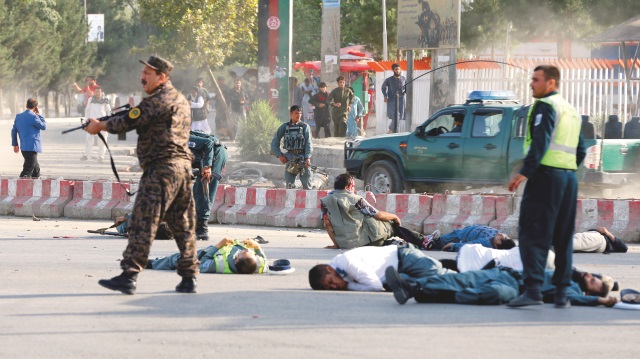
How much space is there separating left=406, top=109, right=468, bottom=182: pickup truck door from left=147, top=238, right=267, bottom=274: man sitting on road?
813 cm

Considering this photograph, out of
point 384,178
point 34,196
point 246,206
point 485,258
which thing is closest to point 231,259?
point 485,258

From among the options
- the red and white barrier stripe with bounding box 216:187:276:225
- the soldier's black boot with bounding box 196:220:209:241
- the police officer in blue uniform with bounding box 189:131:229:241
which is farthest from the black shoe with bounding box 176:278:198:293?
the red and white barrier stripe with bounding box 216:187:276:225

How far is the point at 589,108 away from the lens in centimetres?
2727

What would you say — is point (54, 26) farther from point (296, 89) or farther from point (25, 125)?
point (25, 125)

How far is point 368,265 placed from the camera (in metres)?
9.76

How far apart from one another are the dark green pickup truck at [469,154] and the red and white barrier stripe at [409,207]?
85.6 inches

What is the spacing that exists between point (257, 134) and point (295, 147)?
8.95 m

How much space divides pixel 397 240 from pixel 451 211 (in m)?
3.53

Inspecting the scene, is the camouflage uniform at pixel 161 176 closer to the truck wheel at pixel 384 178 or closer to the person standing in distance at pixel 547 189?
the person standing in distance at pixel 547 189

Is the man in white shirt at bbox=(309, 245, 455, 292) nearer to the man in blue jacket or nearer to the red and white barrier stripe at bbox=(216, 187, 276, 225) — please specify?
the red and white barrier stripe at bbox=(216, 187, 276, 225)

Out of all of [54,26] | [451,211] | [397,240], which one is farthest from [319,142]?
[54,26]

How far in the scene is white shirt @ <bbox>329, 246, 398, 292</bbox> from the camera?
9.70 meters

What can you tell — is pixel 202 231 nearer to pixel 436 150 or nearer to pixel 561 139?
pixel 436 150

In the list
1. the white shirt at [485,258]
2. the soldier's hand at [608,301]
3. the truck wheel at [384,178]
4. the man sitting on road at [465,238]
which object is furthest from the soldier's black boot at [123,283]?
the truck wheel at [384,178]
